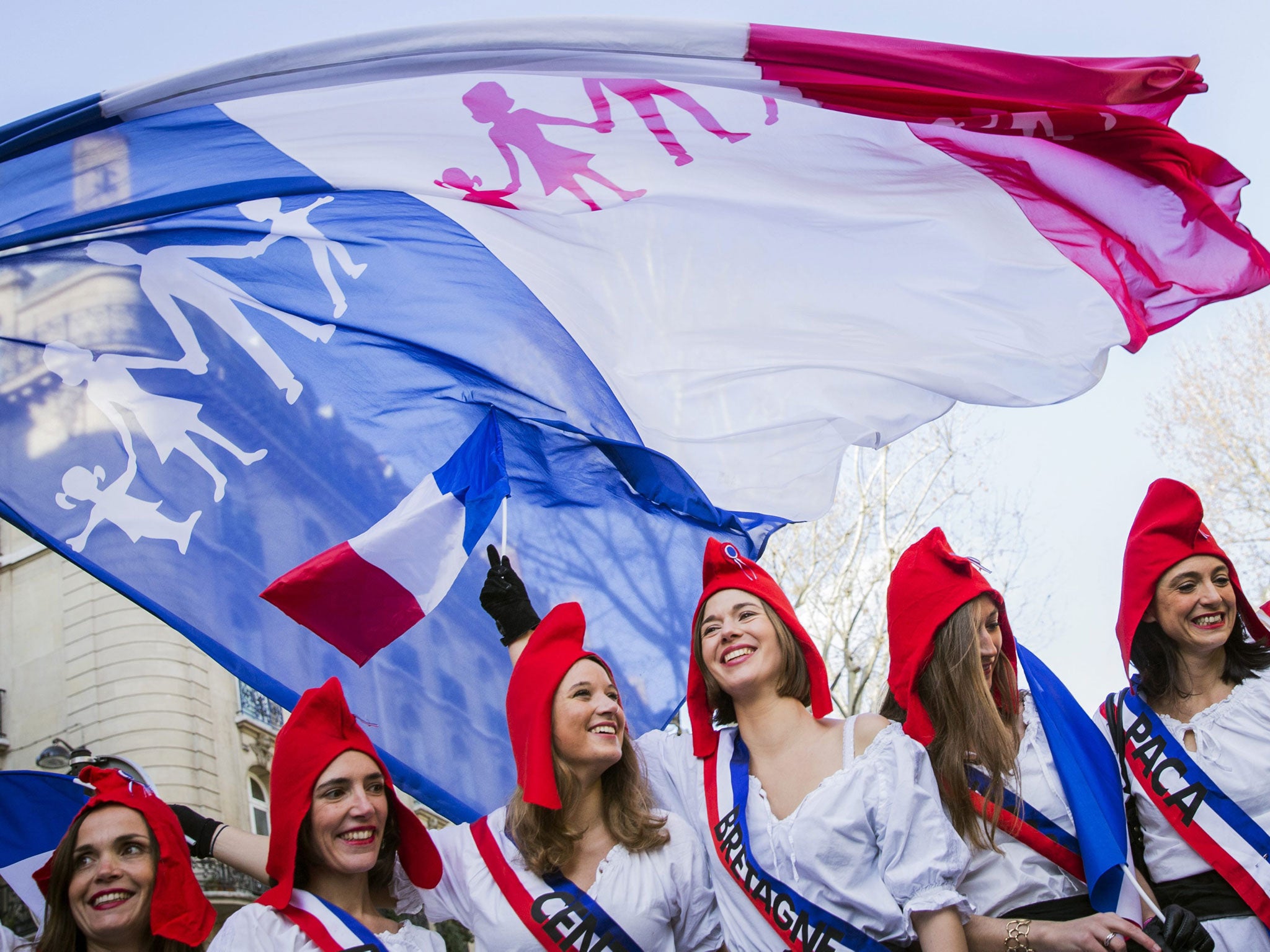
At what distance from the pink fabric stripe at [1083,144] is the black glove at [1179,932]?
199 centimetres

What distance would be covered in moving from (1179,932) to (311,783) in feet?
7.98

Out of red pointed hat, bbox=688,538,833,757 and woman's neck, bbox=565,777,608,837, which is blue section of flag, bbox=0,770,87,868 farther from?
red pointed hat, bbox=688,538,833,757

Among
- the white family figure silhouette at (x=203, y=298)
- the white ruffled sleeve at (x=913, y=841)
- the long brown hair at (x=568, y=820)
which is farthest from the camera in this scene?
the white family figure silhouette at (x=203, y=298)

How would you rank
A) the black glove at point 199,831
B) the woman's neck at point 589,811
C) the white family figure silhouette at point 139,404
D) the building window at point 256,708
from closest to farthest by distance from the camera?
1. the woman's neck at point 589,811
2. the black glove at point 199,831
3. the white family figure silhouette at point 139,404
4. the building window at point 256,708

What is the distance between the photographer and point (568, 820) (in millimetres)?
3725

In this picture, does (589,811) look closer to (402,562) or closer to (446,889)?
(446,889)

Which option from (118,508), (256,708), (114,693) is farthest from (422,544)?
(256,708)

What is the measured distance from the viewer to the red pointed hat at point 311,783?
3498 millimetres

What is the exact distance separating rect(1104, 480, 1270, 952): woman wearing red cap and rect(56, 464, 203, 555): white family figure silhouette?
3.19 m

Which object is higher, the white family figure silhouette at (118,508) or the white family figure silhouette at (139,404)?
the white family figure silhouette at (139,404)

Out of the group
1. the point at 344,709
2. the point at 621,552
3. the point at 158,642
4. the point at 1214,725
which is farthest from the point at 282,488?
the point at 158,642

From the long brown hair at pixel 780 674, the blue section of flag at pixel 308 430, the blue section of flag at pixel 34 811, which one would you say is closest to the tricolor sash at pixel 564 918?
the long brown hair at pixel 780 674

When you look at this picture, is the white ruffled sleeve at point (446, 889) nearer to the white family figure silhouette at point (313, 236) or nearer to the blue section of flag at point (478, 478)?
the blue section of flag at point (478, 478)

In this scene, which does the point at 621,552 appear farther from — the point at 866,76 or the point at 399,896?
the point at 866,76
